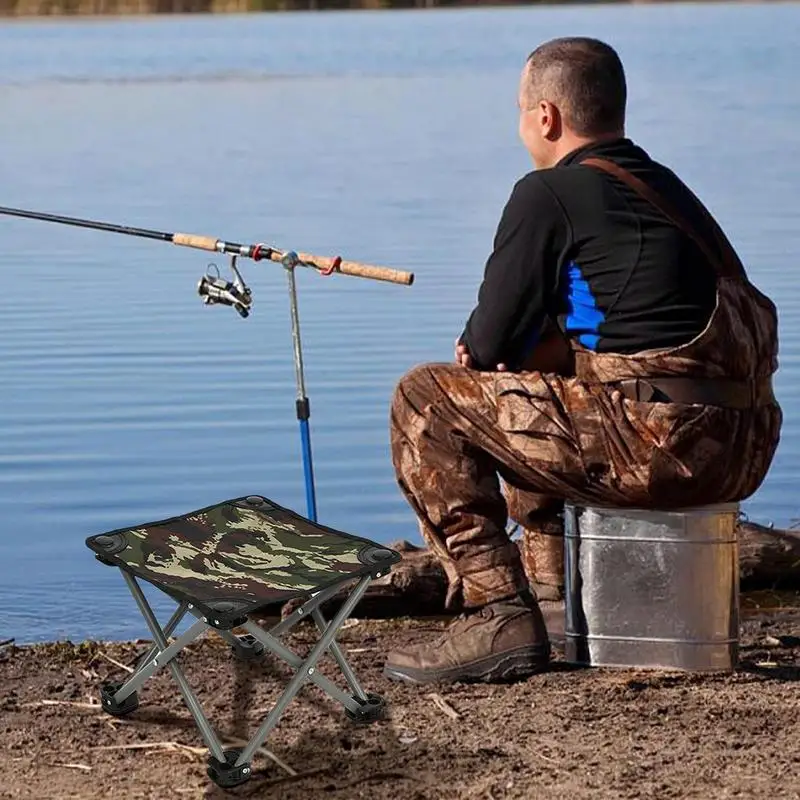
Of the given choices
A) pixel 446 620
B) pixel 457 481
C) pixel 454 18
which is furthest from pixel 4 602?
pixel 454 18

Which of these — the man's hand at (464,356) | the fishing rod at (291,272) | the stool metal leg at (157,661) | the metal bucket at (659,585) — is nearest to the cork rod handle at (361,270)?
the fishing rod at (291,272)

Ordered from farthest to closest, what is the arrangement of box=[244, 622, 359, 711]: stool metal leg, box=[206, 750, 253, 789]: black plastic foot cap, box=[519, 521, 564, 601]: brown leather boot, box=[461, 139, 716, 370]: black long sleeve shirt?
box=[519, 521, 564, 601]: brown leather boot → box=[461, 139, 716, 370]: black long sleeve shirt → box=[244, 622, 359, 711]: stool metal leg → box=[206, 750, 253, 789]: black plastic foot cap

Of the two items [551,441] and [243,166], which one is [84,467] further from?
[243,166]

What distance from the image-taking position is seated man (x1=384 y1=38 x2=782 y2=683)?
4602mm

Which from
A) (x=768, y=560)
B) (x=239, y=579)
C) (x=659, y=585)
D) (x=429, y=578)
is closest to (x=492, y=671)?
(x=659, y=585)

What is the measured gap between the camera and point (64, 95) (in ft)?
115

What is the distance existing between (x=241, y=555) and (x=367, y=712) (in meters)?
0.40

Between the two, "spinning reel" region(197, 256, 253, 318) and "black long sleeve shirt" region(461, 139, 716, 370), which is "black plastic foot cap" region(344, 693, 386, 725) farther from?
"spinning reel" region(197, 256, 253, 318)

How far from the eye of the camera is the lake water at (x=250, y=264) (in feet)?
25.9

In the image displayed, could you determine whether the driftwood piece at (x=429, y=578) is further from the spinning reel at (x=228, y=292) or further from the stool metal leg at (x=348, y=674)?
the stool metal leg at (x=348, y=674)

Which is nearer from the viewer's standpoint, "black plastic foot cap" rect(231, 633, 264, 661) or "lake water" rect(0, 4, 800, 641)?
"black plastic foot cap" rect(231, 633, 264, 661)

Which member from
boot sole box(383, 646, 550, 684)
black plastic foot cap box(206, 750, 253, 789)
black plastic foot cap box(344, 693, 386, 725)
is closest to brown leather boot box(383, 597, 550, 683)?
boot sole box(383, 646, 550, 684)

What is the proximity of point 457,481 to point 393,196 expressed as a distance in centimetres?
1433

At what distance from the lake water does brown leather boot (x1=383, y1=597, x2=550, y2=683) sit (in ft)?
4.89
